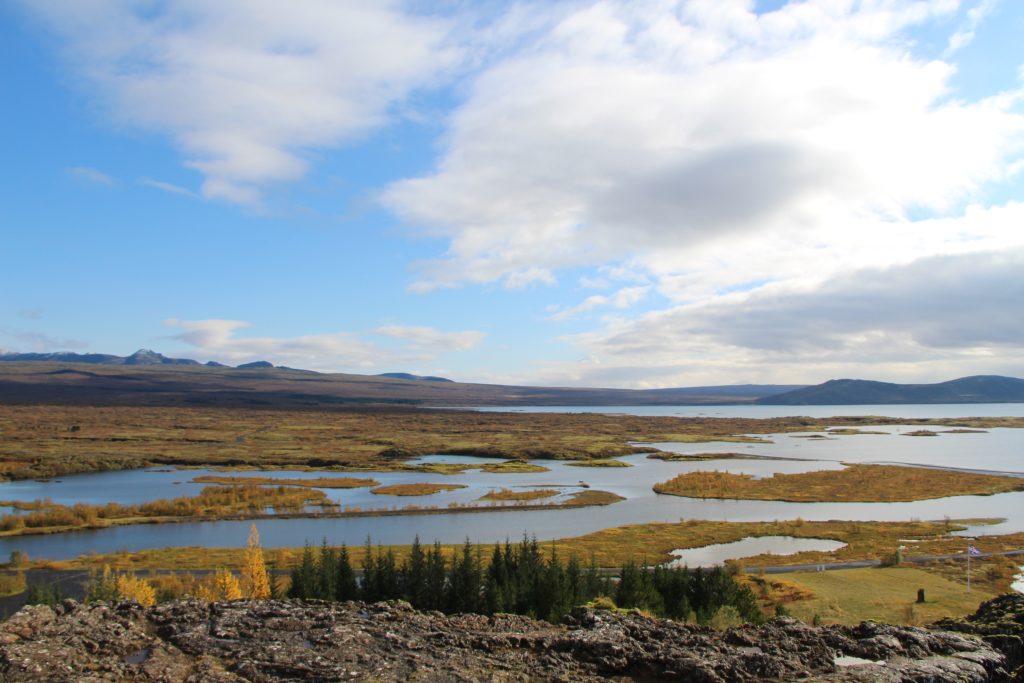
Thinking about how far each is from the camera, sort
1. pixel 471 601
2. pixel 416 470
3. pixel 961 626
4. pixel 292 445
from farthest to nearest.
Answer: pixel 292 445, pixel 416 470, pixel 471 601, pixel 961 626

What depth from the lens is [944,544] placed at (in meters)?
61.4

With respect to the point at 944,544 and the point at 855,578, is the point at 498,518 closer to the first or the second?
the point at 855,578

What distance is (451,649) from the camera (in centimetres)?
1636

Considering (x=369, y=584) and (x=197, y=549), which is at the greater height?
(x=369, y=584)

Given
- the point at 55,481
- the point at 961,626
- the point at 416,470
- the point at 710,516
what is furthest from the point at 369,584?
the point at 55,481

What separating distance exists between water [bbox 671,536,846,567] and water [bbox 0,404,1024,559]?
11669 millimetres

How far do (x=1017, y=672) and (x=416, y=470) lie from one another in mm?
109206

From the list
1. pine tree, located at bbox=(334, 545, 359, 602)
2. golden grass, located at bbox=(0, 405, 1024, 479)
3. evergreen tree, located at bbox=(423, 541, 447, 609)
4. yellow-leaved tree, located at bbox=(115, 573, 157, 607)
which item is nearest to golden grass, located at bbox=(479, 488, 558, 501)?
golden grass, located at bbox=(0, 405, 1024, 479)

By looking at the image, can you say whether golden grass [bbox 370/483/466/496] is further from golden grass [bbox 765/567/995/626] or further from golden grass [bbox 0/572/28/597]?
golden grass [bbox 765/567/995/626]

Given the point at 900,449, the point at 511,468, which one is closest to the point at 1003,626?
the point at 511,468


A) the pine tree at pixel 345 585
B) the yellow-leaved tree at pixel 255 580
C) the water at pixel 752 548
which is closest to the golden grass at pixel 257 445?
the water at pixel 752 548

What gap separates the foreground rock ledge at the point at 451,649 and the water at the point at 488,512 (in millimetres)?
48357

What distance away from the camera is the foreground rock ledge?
1427 cm

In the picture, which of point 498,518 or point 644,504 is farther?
point 644,504
